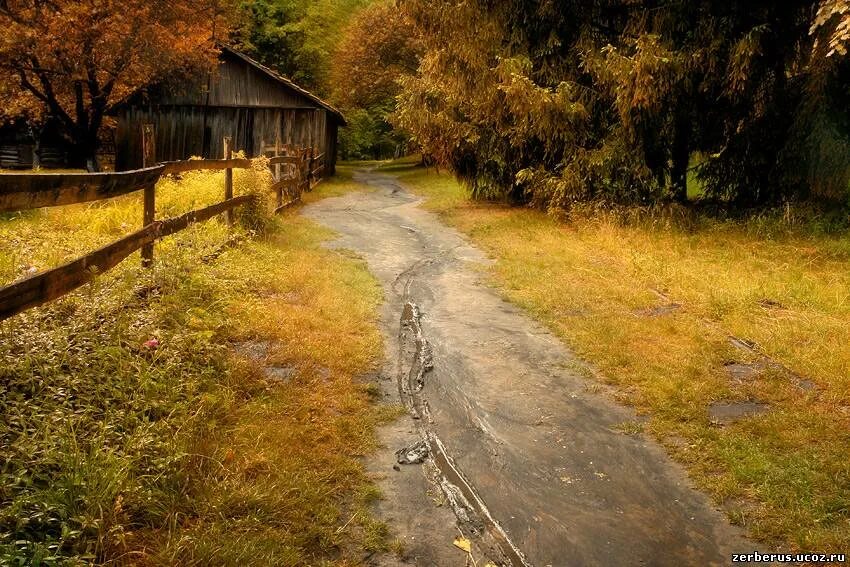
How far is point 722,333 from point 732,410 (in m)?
2.05

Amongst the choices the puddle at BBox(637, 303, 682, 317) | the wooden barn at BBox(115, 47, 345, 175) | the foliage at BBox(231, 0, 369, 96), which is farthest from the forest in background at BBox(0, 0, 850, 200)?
the foliage at BBox(231, 0, 369, 96)

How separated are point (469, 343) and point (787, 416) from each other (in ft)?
9.81

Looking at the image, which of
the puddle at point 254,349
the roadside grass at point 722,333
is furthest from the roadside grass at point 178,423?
the roadside grass at point 722,333

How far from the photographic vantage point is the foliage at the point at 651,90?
1194 cm

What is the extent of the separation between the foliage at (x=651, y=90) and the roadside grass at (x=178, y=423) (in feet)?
29.4

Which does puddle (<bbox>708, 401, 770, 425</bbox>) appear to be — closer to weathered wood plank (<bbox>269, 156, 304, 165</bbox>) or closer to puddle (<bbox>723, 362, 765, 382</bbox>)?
puddle (<bbox>723, 362, 765, 382</bbox>)

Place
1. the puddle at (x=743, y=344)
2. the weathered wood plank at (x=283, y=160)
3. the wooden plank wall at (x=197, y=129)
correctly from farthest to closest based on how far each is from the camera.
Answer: the wooden plank wall at (x=197, y=129) < the weathered wood plank at (x=283, y=160) < the puddle at (x=743, y=344)

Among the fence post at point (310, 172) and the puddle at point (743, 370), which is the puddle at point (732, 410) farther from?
the fence post at point (310, 172)

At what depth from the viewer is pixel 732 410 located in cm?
509

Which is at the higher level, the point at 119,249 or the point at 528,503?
the point at 119,249

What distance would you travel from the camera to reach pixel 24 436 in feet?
10.2

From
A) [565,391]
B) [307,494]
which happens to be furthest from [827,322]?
[307,494]

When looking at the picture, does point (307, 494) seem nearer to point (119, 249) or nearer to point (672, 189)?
point (119, 249)

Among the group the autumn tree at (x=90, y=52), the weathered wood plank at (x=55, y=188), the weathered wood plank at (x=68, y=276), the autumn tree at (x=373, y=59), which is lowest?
the weathered wood plank at (x=68, y=276)
